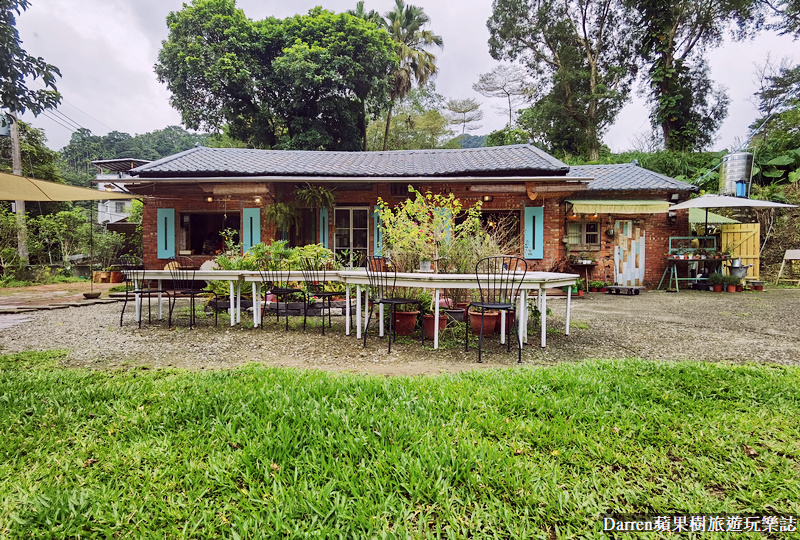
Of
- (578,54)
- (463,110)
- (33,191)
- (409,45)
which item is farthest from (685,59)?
(33,191)

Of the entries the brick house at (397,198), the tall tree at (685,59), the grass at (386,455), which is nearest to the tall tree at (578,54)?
the tall tree at (685,59)

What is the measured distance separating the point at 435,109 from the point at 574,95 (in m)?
8.10

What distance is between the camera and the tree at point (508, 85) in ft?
73.8

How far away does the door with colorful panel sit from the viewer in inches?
420

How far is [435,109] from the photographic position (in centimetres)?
2425

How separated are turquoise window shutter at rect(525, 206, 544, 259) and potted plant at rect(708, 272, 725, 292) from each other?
190 inches

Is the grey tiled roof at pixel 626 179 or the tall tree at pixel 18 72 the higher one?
the grey tiled roof at pixel 626 179

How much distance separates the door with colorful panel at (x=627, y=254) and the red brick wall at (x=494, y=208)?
6.7 inches

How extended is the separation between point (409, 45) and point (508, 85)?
6.18 metres

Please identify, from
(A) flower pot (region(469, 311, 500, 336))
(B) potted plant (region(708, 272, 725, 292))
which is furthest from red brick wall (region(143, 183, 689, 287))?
(A) flower pot (region(469, 311, 500, 336))

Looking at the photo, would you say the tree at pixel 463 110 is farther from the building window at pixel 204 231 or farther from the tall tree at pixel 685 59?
the building window at pixel 204 231

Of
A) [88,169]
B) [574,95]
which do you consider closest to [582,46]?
[574,95]

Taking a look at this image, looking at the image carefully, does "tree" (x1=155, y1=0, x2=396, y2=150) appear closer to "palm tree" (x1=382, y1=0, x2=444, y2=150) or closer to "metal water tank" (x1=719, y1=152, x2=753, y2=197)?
"palm tree" (x1=382, y1=0, x2=444, y2=150)

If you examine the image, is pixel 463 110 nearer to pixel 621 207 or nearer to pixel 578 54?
pixel 578 54
